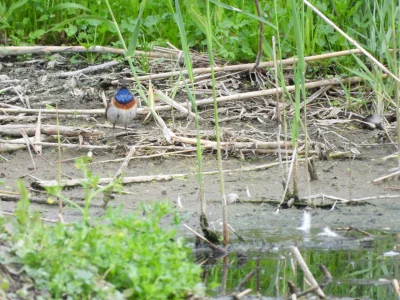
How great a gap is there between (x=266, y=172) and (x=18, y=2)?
339 centimetres

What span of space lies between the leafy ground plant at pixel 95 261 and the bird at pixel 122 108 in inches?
144

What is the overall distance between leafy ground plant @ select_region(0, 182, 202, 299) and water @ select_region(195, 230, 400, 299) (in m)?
0.46

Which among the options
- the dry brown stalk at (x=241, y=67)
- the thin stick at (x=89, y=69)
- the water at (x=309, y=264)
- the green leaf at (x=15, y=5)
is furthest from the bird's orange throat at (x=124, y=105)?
the water at (x=309, y=264)

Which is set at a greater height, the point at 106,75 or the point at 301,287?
the point at 106,75

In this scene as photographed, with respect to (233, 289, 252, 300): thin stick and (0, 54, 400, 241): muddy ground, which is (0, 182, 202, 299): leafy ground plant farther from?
(0, 54, 400, 241): muddy ground

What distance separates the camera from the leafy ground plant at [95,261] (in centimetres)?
390

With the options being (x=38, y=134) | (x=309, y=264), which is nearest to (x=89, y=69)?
(x=38, y=134)

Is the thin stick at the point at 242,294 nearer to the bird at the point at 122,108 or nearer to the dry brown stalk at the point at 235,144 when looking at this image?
the dry brown stalk at the point at 235,144

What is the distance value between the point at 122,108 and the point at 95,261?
3856mm

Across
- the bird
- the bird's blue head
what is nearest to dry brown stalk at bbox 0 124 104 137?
the bird

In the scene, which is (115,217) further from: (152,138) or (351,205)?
(152,138)

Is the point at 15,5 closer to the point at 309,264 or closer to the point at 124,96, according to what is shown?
the point at 124,96

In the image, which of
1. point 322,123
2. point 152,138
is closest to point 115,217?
point 152,138

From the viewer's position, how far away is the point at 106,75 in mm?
9211
